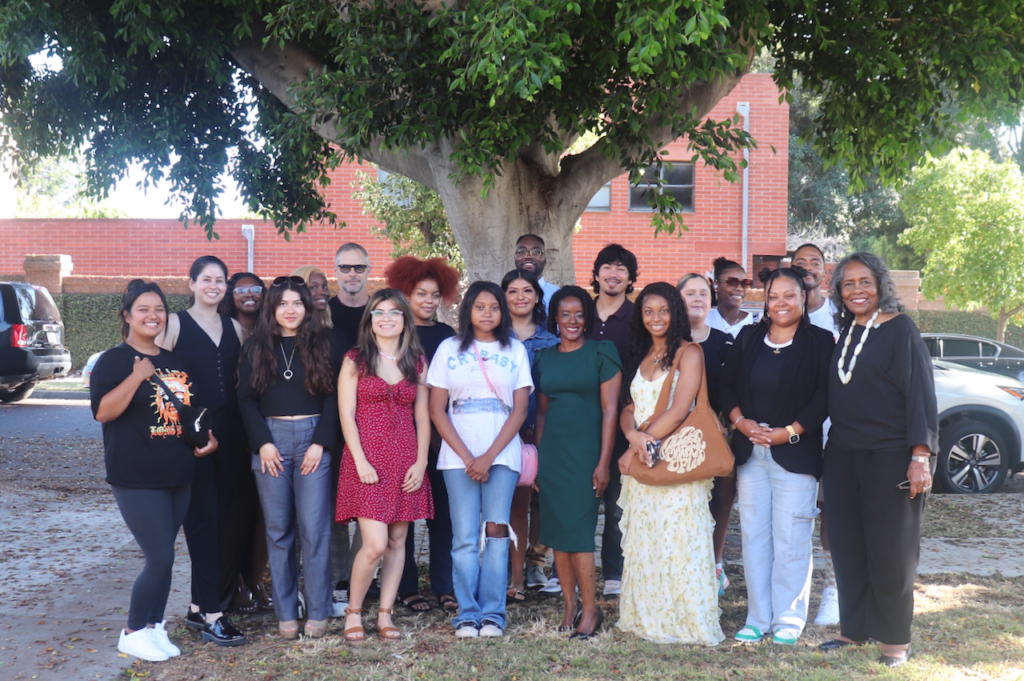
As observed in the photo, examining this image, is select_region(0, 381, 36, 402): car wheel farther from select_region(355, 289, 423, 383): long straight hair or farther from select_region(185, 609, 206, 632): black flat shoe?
select_region(355, 289, 423, 383): long straight hair

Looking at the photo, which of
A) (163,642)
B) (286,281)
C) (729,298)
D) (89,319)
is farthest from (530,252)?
(89,319)

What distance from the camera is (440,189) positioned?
7.66 metres

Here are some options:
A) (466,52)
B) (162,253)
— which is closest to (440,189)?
(466,52)

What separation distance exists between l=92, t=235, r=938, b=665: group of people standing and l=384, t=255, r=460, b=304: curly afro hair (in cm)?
62

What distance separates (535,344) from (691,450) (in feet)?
3.94

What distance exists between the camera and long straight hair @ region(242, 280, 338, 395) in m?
4.63

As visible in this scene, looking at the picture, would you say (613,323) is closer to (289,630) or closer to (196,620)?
(289,630)

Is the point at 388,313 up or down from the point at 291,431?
up

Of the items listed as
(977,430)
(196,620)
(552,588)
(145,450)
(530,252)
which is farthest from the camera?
(977,430)

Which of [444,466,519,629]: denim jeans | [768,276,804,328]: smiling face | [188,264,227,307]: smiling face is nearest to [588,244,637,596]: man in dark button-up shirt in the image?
[444,466,519,629]: denim jeans

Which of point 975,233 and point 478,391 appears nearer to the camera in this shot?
point 478,391

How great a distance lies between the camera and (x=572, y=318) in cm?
486

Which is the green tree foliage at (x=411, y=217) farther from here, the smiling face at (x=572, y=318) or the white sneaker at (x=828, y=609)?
the white sneaker at (x=828, y=609)

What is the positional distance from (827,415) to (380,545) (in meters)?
2.47
